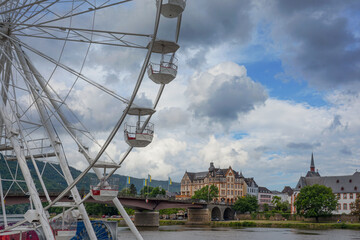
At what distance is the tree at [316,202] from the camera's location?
119 metres

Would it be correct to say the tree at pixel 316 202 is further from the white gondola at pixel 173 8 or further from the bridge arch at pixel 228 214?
the white gondola at pixel 173 8

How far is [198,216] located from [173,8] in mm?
115857

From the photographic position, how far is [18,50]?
102 ft

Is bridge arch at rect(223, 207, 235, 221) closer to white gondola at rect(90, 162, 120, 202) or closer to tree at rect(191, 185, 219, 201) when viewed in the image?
tree at rect(191, 185, 219, 201)

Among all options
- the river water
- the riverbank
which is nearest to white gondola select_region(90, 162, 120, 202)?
the river water

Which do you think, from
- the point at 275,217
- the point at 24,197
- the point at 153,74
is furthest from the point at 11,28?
the point at 275,217

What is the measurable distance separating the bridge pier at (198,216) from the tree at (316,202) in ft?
92.0

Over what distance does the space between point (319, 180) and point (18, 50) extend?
473 feet

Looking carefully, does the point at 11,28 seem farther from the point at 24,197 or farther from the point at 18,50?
the point at 24,197

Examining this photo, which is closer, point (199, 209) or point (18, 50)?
point (18, 50)

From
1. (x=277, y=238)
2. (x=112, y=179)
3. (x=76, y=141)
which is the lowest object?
(x=277, y=238)

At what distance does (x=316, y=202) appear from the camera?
118750mm

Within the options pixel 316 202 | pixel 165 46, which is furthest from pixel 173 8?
pixel 316 202

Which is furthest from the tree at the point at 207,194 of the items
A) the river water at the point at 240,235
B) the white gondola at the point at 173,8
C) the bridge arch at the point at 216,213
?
the white gondola at the point at 173,8
